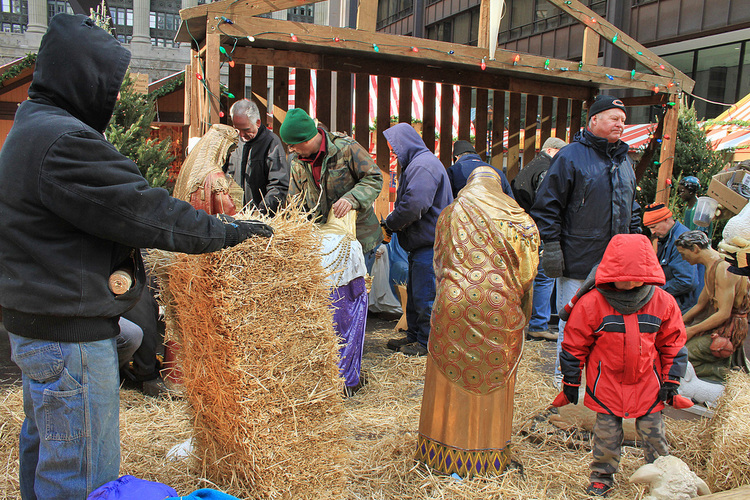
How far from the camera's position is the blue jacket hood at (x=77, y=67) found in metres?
1.88

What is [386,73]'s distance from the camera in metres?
6.39

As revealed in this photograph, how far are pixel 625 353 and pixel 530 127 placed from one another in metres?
5.52

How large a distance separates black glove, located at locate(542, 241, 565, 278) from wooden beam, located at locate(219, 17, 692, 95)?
8.91 ft

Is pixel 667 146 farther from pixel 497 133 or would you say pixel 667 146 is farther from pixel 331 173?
pixel 331 173

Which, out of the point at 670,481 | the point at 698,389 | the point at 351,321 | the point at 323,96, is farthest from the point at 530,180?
the point at 670,481

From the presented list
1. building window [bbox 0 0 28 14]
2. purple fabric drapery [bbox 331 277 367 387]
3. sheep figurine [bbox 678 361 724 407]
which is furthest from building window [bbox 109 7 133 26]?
sheep figurine [bbox 678 361 724 407]

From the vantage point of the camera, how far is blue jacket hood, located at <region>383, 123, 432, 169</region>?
→ 4945 mm

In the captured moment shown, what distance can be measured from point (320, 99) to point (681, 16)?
39.5 feet

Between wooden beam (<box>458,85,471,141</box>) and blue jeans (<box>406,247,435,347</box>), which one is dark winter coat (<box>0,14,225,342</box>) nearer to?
blue jeans (<box>406,247,435,347</box>)

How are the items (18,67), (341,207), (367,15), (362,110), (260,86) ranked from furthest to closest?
(18,67) < (362,110) < (260,86) < (367,15) < (341,207)

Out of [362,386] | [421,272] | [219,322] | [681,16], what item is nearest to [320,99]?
[421,272]

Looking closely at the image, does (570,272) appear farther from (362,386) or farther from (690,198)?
(690,198)

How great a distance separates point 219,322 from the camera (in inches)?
86.6

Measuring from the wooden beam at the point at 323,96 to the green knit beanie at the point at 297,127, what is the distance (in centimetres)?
241
